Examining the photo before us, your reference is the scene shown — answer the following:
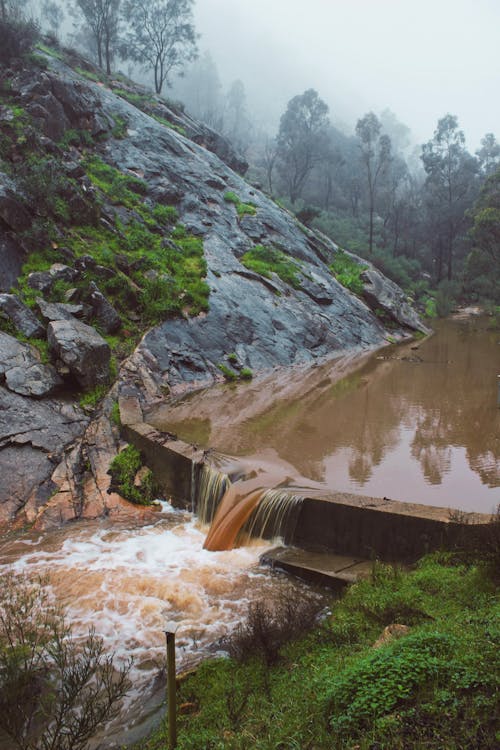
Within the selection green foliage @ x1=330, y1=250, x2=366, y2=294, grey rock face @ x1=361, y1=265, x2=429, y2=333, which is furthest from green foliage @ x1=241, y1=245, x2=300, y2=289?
grey rock face @ x1=361, y1=265, x2=429, y2=333

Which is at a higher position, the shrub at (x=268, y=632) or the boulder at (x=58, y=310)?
the boulder at (x=58, y=310)

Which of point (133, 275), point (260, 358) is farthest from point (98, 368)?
point (260, 358)

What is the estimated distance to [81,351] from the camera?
1148 centimetres

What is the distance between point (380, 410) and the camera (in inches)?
516

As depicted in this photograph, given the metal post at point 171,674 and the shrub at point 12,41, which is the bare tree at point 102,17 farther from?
the metal post at point 171,674

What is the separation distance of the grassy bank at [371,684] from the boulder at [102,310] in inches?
425

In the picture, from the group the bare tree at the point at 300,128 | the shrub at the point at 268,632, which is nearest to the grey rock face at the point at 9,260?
the shrub at the point at 268,632

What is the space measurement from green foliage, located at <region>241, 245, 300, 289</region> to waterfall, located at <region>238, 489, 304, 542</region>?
15.6m

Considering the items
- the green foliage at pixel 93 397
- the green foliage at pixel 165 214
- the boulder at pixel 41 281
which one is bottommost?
the green foliage at pixel 93 397

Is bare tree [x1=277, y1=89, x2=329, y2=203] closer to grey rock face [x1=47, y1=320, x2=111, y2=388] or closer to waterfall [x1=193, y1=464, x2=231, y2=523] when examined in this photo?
grey rock face [x1=47, y1=320, x2=111, y2=388]

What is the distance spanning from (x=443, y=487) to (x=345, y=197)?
61.8 meters

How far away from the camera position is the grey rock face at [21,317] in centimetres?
1176

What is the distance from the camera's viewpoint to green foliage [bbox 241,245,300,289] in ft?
72.8

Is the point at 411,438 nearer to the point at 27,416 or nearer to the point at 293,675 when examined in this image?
the point at 293,675
